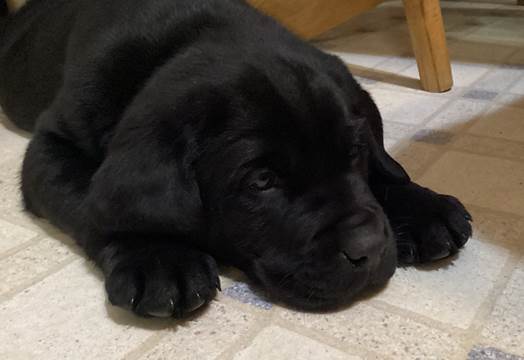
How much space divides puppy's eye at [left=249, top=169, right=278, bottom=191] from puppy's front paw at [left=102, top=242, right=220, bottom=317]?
0.55 ft

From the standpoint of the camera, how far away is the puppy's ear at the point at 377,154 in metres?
1.33

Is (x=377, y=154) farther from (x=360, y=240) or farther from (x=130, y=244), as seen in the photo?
(x=130, y=244)

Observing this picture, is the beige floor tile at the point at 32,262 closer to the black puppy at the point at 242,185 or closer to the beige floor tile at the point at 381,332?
the black puppy at the point at 242,185

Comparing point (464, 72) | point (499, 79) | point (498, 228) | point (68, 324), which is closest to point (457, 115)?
point (499, 79)

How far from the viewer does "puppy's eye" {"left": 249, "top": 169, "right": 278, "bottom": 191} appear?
1127 millimetres

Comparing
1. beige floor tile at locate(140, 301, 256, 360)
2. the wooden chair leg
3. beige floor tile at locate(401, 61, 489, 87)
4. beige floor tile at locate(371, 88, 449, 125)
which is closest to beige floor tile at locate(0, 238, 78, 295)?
beige floor tile at locate(140, 301, 256, 360)

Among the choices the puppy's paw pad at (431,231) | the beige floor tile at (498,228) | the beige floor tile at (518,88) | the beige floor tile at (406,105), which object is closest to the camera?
the puppy's paw pad at (431,231)

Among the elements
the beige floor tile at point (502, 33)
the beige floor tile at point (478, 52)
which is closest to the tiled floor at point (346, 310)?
the beige floor tile at point (478, 52)

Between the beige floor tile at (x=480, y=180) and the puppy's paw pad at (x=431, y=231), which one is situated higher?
the puppy's paw pad at (x=431, y=231)

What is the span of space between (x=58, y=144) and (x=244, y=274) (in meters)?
0.53

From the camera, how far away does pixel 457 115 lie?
2.12 meters

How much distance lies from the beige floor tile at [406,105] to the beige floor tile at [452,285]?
2.80 feet

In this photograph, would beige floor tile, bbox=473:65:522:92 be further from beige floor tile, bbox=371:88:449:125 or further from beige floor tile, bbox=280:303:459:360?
beige floor tile, bbox=280:303:459:360

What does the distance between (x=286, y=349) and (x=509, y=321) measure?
0.38 metres
